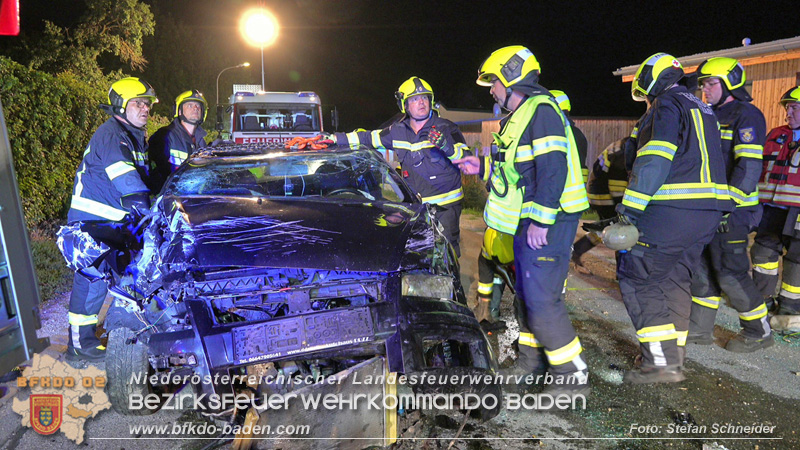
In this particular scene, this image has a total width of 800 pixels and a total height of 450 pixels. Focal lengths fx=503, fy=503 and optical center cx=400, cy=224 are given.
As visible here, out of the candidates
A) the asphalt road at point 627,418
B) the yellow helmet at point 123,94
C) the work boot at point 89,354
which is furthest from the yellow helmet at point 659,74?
the work boot at point 89,354

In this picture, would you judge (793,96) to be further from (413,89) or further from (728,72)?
(413,89)

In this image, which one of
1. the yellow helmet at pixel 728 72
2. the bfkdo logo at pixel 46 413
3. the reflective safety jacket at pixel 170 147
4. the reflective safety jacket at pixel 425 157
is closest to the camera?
the bfkdo logo at pixel 46 413

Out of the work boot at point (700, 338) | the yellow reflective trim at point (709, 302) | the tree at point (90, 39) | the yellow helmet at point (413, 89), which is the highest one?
the tree at point (90, 39)

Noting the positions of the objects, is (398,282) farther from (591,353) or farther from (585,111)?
(585,111)

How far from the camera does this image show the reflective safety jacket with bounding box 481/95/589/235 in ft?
9.30

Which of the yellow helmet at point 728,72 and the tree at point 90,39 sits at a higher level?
the tree at point 90,39

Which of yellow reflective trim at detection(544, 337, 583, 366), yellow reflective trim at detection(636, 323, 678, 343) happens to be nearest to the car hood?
yellow reflective trim at detection(544, 337, 583, 366)

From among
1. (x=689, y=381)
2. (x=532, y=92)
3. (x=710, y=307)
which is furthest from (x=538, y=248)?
(x=710, y=307)

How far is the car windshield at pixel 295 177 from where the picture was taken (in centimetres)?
352

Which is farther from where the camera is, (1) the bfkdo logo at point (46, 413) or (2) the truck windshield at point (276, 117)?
(2) the truck windshield at point (276, 117)

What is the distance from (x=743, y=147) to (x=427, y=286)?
2.75m

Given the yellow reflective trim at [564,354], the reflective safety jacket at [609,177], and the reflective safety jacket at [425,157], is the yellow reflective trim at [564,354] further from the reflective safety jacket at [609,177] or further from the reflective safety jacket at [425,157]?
the reflective safety jacket at [425,157]

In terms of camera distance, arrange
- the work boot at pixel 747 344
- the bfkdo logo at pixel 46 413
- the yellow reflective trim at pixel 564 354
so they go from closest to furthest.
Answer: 1. the bfkdo logo at pixel 46 413
2. the yellow reflective trim at pixel 564 354
3. the work boot at pixel 747 344

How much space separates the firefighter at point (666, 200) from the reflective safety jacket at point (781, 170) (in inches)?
55.3
